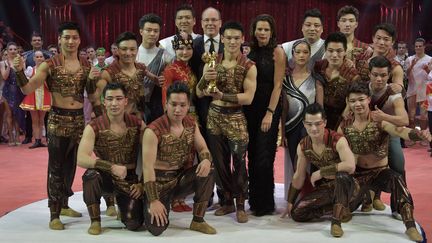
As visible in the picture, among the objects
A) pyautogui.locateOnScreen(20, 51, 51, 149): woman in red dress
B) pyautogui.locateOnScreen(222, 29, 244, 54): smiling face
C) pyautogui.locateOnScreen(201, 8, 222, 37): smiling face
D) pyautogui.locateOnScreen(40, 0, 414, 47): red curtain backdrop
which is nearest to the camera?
pyautogui.locateOnScreen(222, 29, 244, 54): smiling face

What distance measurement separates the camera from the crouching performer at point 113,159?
11.3ft

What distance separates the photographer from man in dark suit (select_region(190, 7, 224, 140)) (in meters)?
4.05

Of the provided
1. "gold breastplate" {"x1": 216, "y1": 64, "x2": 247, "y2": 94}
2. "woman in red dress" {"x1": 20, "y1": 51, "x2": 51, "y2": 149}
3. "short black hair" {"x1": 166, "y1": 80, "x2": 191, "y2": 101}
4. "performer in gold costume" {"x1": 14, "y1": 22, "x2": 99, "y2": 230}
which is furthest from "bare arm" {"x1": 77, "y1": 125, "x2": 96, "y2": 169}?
"woman in red dress" {"x1": 20, "y1": 51, "x2": 51, "y2": 149}

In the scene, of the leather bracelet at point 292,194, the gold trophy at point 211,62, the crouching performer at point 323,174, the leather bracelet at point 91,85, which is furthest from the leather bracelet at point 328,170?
the leather bracelet at point 91,85

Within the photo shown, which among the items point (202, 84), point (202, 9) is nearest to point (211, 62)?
point (202, 84)

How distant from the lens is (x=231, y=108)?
384 centimetres

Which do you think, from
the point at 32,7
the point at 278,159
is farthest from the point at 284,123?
the point at 32,7

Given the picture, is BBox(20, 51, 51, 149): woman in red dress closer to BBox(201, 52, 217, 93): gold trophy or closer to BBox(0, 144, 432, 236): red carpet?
BBox(0, 144, 432, 236): red carpet

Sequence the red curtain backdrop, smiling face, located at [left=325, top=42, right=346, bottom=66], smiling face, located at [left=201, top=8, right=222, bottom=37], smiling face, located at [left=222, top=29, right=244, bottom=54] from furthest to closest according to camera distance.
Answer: the red curtain backdrop < smiling face, located at [left=201, top=8, right=222, bottom=37] < smiling face, located at [left=325, top=42, right=346, bottom=66] < smiling face, located at [left=222, top=29, right=244, bottom=54]

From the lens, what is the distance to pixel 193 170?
3637 millimetres

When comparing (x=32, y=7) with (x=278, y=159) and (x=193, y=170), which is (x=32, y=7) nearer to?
(x=278, y=159)

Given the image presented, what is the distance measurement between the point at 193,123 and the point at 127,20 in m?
7.16

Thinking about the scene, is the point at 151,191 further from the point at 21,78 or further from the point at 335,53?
the point at 335,53

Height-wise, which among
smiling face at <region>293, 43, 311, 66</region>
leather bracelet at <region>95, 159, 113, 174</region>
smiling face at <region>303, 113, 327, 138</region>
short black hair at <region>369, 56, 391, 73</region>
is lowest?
leather bracelet at <region>95, 159, 113, 174</region>
